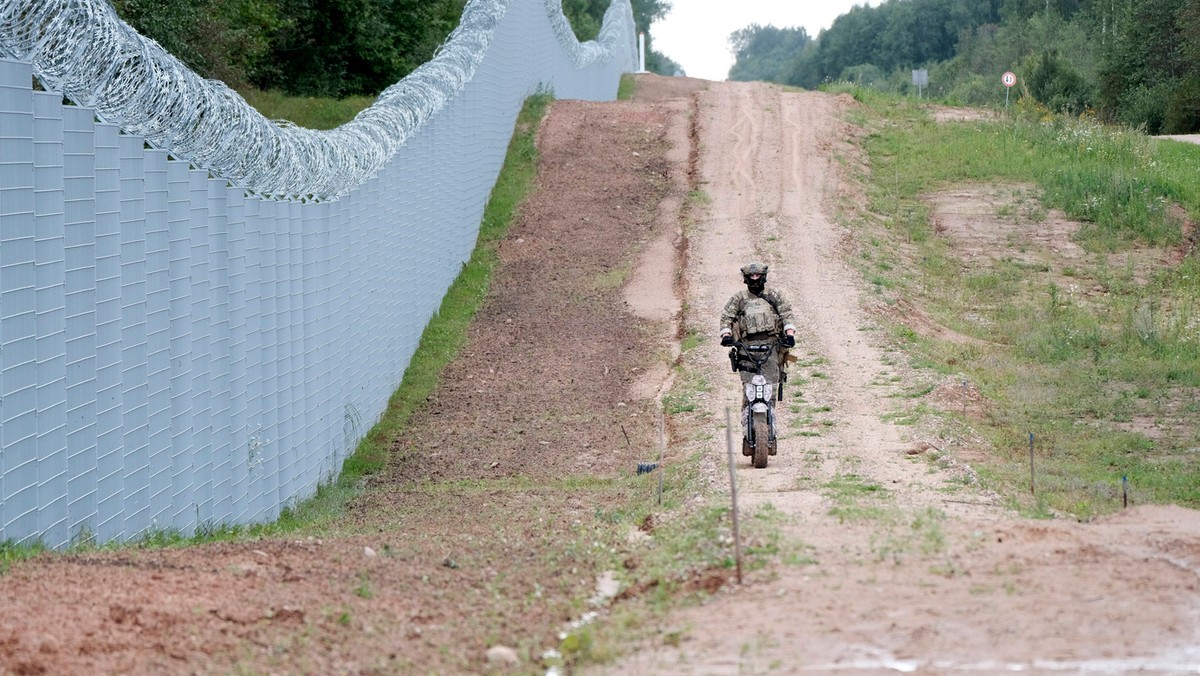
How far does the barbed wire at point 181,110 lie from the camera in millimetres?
7703

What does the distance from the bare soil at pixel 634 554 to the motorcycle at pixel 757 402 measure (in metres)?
0.23

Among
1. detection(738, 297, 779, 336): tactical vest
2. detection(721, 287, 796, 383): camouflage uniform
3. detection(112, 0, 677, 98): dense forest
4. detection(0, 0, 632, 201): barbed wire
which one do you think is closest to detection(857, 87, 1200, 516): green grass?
detection(721, 287, 796, 383): camouflage uniform

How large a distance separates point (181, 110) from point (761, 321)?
16.3ft

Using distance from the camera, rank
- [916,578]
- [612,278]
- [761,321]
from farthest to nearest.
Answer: [612,278] < [761,321] < [916,578]

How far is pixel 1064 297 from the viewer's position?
69.5ft

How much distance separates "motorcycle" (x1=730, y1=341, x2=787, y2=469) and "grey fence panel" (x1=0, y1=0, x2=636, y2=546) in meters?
4.08

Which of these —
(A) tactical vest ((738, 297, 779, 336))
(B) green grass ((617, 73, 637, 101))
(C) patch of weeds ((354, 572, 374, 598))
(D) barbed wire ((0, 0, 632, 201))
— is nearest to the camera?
(C) patch of weeds ((354, 572, 374, 598))

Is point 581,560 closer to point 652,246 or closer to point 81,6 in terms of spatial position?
point 81,6

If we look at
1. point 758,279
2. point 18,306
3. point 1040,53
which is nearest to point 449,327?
point 758,279

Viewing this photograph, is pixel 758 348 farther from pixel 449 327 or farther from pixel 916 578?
pixel 449 327

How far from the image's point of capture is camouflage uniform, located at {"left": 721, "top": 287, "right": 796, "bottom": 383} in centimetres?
1138

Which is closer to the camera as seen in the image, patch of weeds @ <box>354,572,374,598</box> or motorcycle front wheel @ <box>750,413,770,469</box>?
patch of weeds @ <box>354,572,374,598</box>

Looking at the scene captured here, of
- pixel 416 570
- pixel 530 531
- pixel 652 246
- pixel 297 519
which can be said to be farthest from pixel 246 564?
pixel 652 246

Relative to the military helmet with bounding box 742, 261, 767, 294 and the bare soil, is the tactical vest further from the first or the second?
the bare soil
